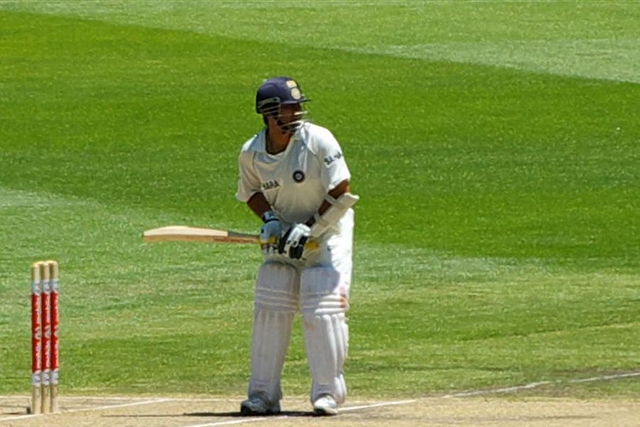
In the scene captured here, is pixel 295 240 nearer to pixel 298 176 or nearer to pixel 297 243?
pixel 297 243

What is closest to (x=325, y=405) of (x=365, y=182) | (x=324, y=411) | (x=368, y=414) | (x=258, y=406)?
(x=324, y=411)

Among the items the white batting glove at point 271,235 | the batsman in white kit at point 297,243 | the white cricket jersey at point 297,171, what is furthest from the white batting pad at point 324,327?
the white cricket jersey at point 297,171

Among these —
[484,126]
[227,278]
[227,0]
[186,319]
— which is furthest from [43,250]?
[227,0]

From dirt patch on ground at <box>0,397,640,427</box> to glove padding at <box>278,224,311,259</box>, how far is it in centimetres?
85

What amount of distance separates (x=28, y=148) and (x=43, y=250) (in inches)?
227

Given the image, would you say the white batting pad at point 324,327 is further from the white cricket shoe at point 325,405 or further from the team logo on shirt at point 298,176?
the team logo on shirt at point 298,176

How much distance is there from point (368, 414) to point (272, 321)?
0.70m

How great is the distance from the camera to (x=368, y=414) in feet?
33.6

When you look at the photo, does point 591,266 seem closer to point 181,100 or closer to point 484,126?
point 484,126

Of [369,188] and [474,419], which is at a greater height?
[369,188]

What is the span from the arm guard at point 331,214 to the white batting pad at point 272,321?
0.97 ft

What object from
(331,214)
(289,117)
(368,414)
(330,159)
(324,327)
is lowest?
(368,414)

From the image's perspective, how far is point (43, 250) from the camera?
1759cm

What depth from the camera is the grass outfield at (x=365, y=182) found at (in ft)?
43.8
